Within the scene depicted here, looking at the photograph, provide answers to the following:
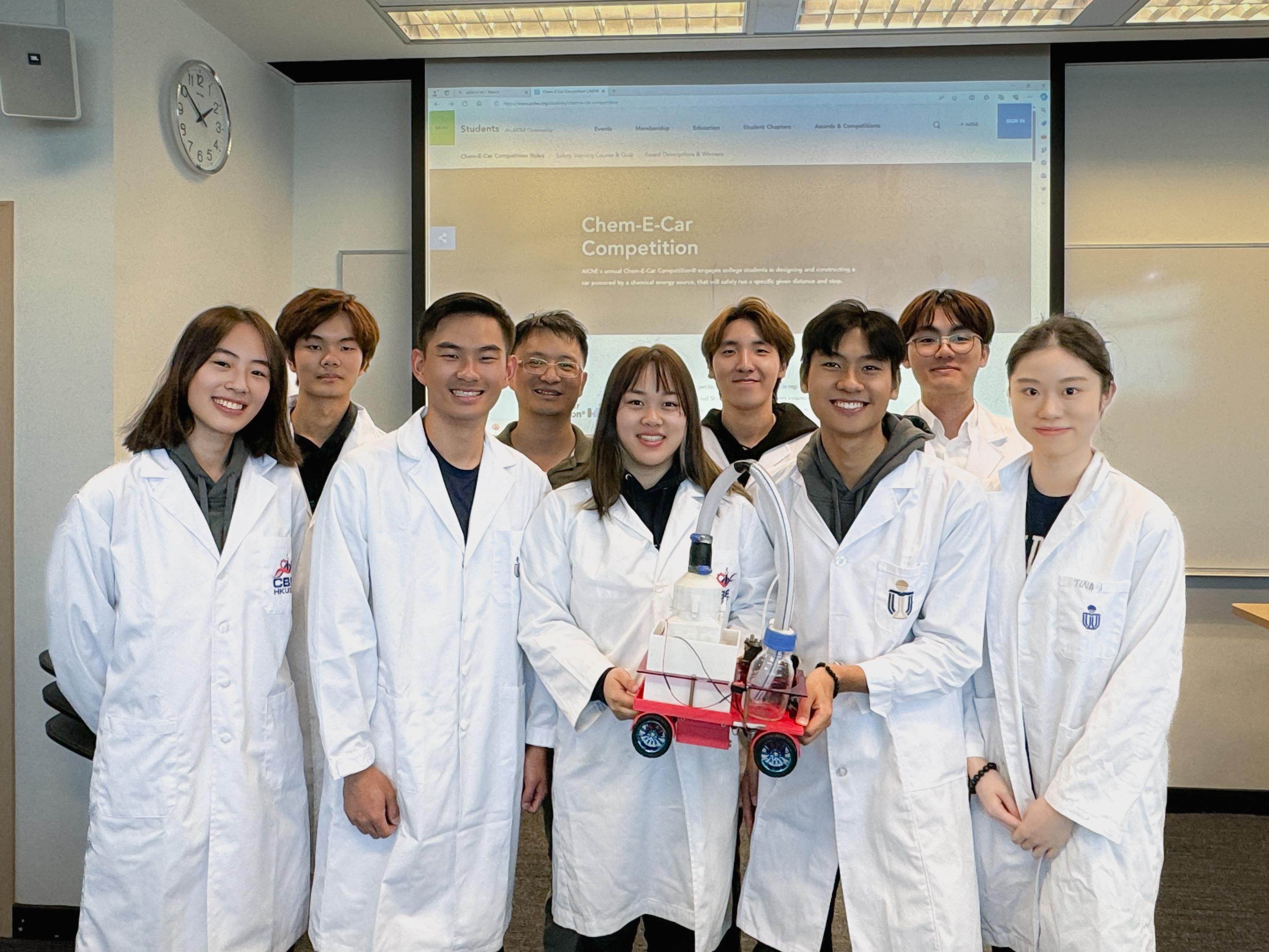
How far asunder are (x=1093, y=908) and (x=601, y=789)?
91 centimetres

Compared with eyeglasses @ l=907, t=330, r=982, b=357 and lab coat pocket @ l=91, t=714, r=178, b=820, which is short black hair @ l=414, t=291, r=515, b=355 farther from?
eyeglasses @ l=907, t=330, r=982, b=357

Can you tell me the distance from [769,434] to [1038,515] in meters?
0.95

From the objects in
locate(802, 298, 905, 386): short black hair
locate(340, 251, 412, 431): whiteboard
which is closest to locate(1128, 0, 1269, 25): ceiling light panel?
locate(802, 298, 905, 386): short black hair

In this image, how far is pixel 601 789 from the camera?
1.71 metres

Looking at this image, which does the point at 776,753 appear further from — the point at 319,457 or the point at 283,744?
the point at 319,457

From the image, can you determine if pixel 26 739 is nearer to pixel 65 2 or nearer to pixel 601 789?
pixel 601 789

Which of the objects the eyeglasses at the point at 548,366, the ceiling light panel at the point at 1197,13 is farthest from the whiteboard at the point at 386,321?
the ceiling light panel at the point at 1197,13

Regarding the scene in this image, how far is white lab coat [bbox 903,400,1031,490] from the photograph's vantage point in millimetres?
2418

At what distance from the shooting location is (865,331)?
1689 millimetres

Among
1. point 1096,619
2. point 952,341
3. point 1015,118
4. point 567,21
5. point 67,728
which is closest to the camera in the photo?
point 1096,619

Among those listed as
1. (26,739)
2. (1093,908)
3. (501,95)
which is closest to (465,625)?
(1093,908)

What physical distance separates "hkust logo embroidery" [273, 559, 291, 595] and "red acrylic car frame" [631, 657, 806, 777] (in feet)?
2.72

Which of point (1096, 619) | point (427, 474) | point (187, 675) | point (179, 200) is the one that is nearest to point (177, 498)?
point (187, 675)

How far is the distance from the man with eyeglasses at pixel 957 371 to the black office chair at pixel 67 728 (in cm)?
234
